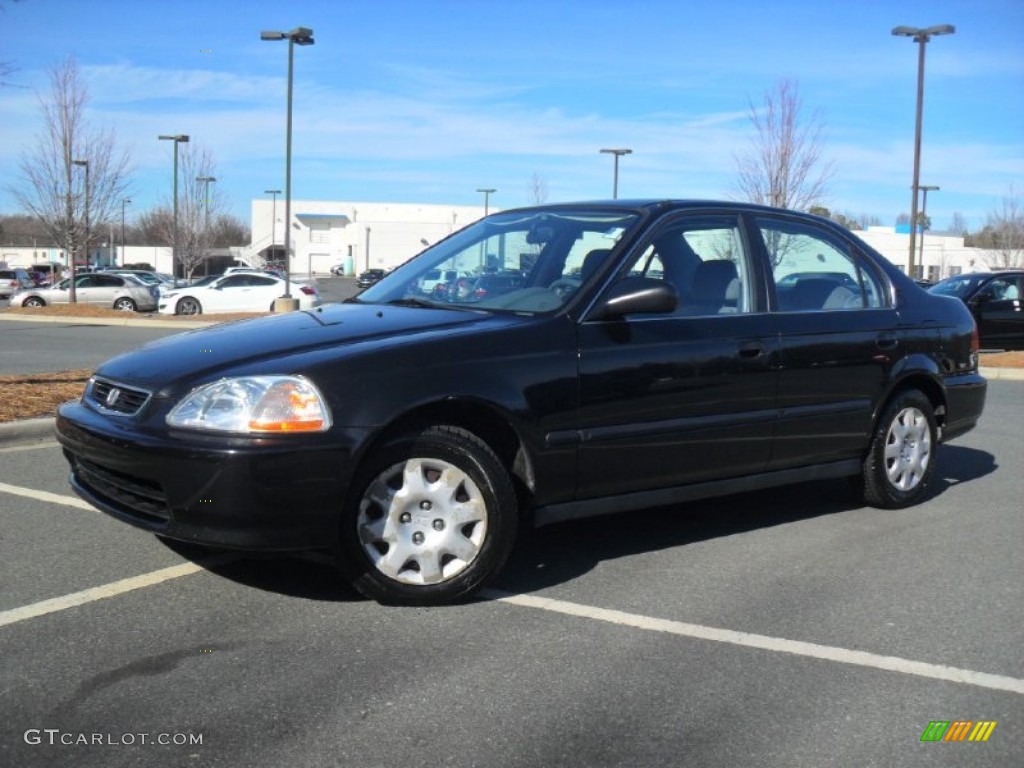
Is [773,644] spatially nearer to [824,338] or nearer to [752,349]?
[752,349]

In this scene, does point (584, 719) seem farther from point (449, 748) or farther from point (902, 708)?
point (902, 708)

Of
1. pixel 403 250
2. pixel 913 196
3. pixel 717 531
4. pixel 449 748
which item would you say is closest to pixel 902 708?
pixel 449 748

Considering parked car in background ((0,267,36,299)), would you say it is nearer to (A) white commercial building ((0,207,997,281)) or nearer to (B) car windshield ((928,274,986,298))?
(A) white commercial building ((0,207,997,281))

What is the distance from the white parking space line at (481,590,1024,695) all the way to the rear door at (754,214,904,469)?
4.79 feet

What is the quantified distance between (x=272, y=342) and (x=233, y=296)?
79.0 feet

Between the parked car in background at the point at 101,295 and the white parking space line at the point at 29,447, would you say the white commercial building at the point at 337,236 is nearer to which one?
the parked car in background at the point at 101,295

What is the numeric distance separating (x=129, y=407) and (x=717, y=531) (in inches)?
122

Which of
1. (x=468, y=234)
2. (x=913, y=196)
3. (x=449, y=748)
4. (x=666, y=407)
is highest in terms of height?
(x=913, y=196)

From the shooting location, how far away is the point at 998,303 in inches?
640

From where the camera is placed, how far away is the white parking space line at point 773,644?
345 centimetres

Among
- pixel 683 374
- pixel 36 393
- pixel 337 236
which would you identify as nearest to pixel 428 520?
pixel 683 374

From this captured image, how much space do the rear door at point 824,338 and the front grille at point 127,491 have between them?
2975 mm

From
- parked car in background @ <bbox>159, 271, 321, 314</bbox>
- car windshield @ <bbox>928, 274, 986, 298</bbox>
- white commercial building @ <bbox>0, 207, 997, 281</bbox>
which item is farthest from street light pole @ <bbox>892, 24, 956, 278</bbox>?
white commercial building @ <bbox>0, 207, 997, 281</bbox>

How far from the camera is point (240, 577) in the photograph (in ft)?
14.1
